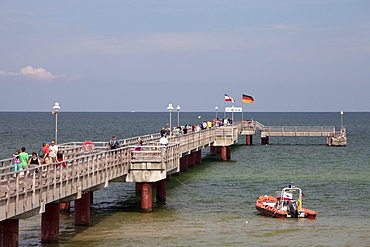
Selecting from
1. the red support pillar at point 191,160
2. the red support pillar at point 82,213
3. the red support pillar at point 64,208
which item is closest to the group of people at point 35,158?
the red support pillar at point 82,213

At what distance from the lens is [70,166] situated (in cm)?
2788

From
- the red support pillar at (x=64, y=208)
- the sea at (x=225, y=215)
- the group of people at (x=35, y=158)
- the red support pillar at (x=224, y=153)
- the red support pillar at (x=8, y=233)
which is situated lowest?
the sea at (x=225, y=215)

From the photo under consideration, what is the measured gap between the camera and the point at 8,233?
22547 mm

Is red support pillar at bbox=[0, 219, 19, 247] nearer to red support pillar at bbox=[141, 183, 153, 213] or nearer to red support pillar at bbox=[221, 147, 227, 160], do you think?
→ red support pillar at bbox=[141, 183, 153, 213]

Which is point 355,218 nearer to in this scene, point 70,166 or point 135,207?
point 135,207

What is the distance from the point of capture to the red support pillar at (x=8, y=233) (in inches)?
883

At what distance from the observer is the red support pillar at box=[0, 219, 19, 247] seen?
73.6 feet

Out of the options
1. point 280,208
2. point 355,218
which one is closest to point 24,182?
point 280,208

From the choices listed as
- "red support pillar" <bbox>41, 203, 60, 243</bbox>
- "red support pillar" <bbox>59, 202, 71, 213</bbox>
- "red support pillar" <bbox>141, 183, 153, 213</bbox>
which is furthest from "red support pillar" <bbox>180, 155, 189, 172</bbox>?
"red support pillar" <bbox>41, 203, 60, 243</bbox>

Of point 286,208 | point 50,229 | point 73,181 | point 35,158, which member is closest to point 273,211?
point 286,208

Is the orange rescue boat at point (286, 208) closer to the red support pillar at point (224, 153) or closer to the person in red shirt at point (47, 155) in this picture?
the person in red shirt at point (47, 155)

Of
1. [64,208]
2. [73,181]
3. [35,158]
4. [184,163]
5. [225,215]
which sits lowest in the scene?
[225,215]

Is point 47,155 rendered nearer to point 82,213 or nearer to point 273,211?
point 82,213

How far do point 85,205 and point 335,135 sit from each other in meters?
68.9
